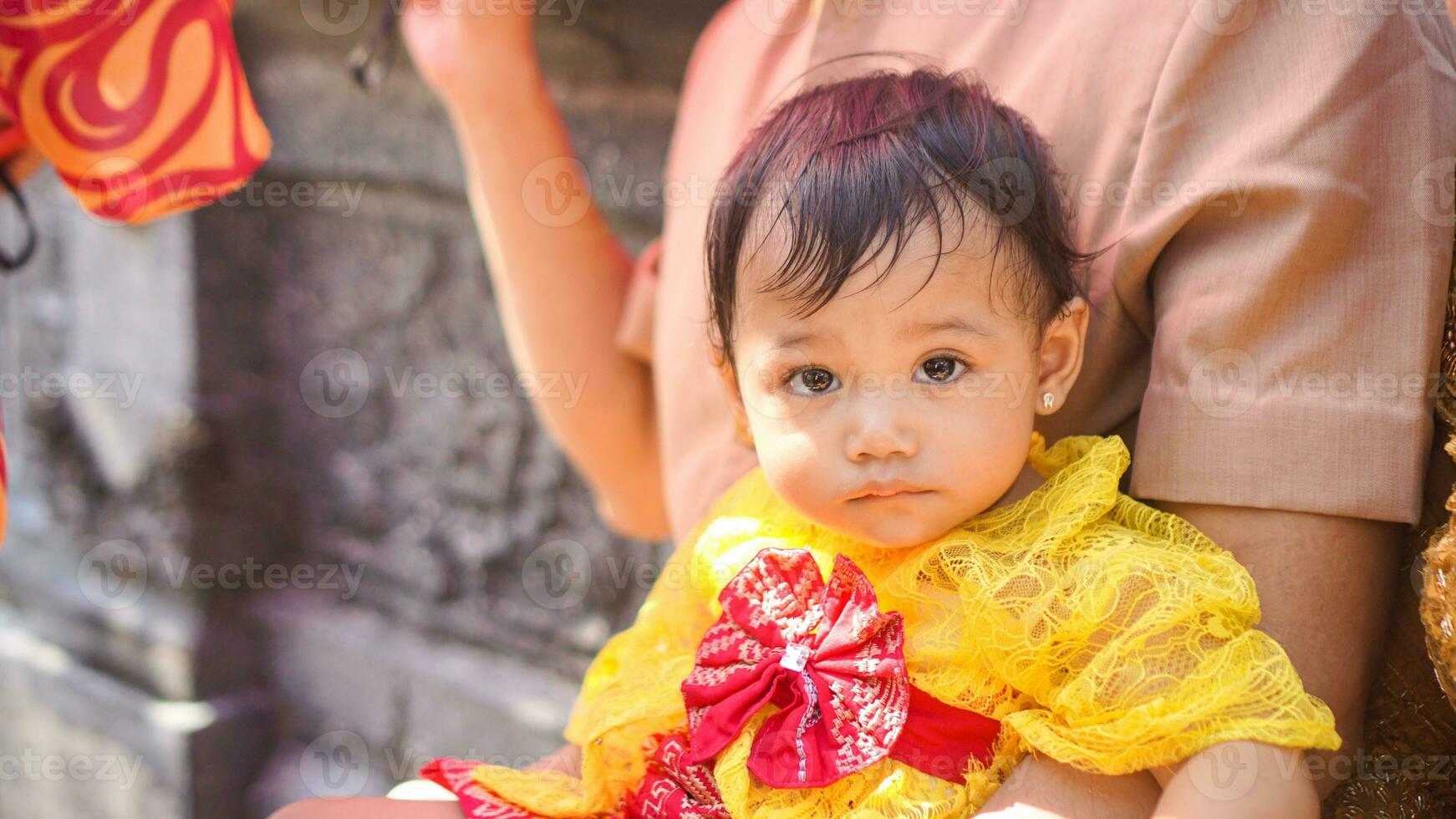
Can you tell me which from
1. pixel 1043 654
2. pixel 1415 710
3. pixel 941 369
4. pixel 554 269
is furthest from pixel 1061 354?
pixel 554 269

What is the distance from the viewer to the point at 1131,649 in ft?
2.55

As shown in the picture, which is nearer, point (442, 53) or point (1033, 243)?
point (1033, 243)

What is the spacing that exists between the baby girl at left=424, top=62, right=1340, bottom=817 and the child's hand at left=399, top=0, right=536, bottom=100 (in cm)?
57

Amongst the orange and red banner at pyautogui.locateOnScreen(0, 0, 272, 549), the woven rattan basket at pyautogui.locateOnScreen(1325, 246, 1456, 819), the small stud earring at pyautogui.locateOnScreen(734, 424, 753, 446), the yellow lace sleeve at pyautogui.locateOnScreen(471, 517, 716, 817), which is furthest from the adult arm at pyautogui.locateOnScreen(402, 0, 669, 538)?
the woven rattan basket at pyautogui.locateOnScreen(1325, 246, 1456, 819)

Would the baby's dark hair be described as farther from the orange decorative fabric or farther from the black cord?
the black cord

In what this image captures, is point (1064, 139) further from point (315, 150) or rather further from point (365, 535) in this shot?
point (365, 535)

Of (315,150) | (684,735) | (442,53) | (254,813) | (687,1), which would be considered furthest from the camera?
(254,813)

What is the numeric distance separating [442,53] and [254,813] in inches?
72.9

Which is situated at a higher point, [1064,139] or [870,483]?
[1064,139]

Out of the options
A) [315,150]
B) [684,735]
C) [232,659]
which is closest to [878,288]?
[684,735]

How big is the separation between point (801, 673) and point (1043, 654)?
7.1 inches

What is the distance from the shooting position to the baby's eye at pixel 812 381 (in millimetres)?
884

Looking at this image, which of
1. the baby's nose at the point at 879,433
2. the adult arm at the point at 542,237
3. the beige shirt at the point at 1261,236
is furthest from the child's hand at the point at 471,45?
the baby's nose at the point at 879,433

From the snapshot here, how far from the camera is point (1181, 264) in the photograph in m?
0.90
